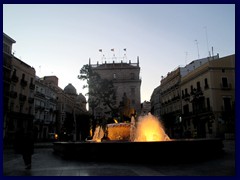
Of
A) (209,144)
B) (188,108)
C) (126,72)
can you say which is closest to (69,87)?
(126,72)

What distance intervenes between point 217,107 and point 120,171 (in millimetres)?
33642

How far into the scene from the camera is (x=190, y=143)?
9266mm

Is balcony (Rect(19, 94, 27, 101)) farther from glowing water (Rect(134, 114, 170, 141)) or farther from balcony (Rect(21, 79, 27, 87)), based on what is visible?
glowing water (Rect(134, 114, 170, 141))

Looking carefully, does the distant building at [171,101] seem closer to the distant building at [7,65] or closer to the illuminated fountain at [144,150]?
the distant building at [7,65]

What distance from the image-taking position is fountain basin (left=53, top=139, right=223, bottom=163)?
8758mm

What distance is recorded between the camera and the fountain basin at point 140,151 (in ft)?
28.7

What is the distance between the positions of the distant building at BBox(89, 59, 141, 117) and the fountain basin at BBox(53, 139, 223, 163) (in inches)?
2150

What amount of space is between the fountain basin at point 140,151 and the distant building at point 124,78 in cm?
5462

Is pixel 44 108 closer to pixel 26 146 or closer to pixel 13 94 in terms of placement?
pixel 13 94

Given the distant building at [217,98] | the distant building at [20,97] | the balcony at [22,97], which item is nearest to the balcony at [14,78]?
the distant building at [20,97]

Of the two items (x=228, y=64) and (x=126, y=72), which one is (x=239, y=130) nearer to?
(x=228, y=64)

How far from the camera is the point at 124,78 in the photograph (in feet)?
217

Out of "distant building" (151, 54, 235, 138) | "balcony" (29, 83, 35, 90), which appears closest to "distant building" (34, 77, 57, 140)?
"balcony" (29, 83, 35, 90)
